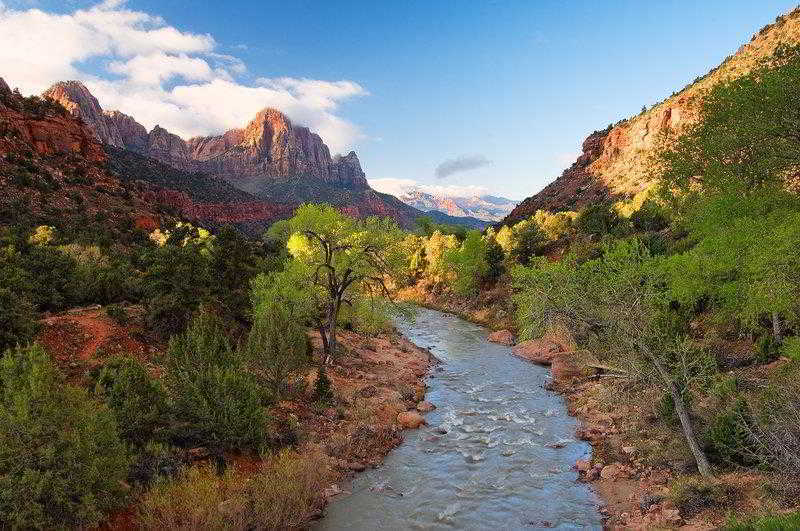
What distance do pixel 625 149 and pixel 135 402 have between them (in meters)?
116

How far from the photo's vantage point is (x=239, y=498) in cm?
1324

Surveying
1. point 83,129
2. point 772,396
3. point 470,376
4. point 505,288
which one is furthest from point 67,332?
point 83,129

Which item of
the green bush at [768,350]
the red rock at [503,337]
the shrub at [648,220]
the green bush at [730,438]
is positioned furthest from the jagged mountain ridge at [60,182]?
the shrub at [648,220]

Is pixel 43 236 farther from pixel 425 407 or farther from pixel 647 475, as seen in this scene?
pixel 647 475

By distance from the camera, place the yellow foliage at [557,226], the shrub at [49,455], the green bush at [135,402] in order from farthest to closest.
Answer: the yellow foliage at [557,226] < the green bush at [135,402] < the shrub at [49,455]

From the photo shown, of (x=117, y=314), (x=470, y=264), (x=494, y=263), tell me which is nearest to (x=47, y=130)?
(x=117, y=314)

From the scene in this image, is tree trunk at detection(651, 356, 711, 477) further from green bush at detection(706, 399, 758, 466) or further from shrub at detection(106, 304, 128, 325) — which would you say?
shrub at detection(106, 304, 128, 325)

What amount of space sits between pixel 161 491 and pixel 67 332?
36.7 feet

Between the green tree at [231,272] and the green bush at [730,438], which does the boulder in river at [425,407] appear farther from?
the green bush at [730,438]

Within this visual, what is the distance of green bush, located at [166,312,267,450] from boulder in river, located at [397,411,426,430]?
322 inches

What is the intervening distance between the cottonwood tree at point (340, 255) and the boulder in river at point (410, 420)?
732cm

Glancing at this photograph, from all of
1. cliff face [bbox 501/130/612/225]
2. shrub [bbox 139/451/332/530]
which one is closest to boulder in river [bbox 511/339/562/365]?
shrub [bbox 139/451/332/530]

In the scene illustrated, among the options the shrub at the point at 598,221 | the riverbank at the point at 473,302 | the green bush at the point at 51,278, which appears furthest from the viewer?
the shrub at the point at 598,221

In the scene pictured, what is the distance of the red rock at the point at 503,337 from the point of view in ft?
147
